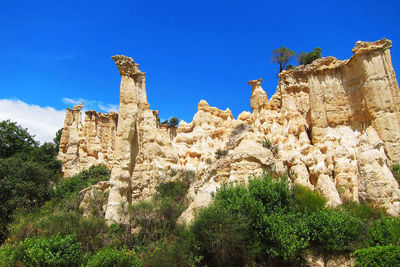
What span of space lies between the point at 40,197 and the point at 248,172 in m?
17.5

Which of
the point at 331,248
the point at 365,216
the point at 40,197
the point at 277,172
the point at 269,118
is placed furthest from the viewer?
the point at 269,118

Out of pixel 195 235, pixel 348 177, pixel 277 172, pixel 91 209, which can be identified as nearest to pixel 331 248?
pixel 277 172

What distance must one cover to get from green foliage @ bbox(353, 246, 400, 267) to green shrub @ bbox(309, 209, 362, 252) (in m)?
1.67

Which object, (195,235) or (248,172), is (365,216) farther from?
(195,235)

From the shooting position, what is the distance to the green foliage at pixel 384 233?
11416 mm

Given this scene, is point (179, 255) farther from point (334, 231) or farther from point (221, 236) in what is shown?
point (334, 231)

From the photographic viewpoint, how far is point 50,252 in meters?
11.4

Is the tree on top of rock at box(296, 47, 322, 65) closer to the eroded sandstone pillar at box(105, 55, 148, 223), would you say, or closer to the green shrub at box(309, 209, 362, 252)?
the eroded sandstone pillar at box(105, 55, 148, 223)

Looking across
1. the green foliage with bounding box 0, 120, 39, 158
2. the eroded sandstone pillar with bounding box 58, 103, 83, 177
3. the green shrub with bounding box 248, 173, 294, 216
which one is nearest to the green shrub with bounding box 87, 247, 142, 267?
the green shrub with bounding box 248, 173, 294, 216

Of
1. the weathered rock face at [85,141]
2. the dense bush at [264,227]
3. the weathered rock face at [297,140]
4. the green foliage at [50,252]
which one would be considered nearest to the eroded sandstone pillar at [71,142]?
the weathered rock face at [85,141]

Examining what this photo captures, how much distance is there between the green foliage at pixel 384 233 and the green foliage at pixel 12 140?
34.0 m

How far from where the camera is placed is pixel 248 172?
15367 mm

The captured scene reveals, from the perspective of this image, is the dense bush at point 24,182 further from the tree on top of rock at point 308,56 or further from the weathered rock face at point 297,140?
the tree on top of rock at point 308,56

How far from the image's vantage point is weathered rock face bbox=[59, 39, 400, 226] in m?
16.5
